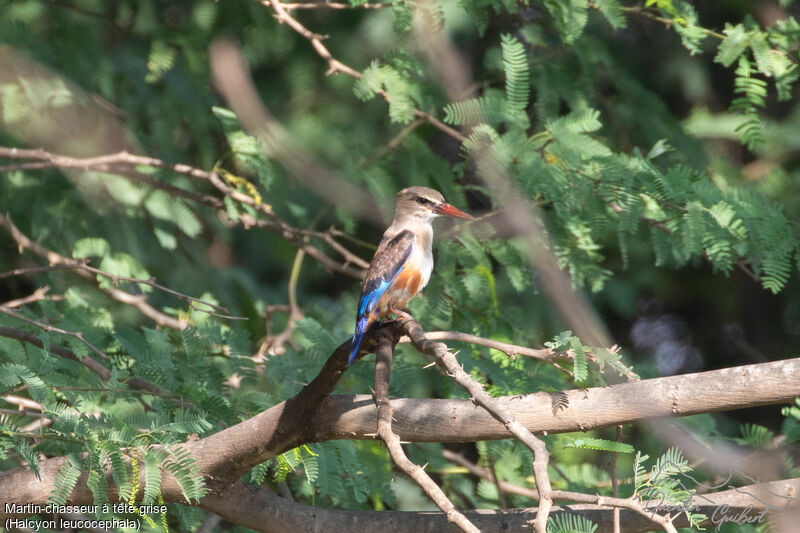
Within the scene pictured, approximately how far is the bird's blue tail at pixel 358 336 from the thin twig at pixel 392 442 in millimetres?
79

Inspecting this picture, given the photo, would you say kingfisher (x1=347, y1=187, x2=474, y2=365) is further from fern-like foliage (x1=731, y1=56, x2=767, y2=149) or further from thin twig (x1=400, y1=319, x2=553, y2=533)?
fern-like foliage (x1=731, y1=56, x2=767, y2=149)

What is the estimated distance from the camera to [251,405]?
3.28 metres

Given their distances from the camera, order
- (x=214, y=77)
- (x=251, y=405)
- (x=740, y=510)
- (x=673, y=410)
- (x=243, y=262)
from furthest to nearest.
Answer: (x=243, y=262) → (x=214, y=77) → (x=251, y=405) → (x=740, y=510) → (x=673, y=410)

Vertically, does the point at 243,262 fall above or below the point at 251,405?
above

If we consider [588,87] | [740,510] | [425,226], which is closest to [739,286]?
[588,87]

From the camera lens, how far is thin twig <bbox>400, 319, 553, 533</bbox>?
1.89 metres

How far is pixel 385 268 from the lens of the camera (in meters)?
3.83

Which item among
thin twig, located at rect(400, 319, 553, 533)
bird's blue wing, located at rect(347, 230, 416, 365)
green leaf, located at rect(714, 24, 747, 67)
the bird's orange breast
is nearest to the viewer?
thin twig, located at rect(400, 319, 553, 533)

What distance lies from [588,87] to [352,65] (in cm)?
123

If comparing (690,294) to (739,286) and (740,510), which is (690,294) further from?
(740,510)

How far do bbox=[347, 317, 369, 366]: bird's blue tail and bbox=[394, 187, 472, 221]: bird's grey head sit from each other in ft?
2.43

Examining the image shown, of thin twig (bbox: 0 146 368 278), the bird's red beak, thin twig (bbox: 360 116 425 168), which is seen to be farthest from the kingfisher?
thin twig (bbox: 0 146 368 278)

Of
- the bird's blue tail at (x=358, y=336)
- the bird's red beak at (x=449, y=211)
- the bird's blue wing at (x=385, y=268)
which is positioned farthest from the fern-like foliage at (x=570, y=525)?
the bird's red beak at (x=449, y=211)

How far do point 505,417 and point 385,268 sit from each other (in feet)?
5.90
